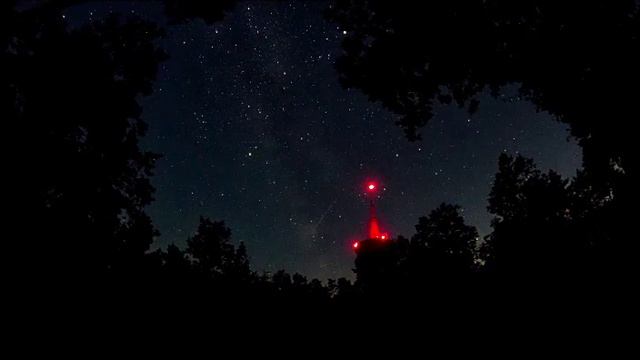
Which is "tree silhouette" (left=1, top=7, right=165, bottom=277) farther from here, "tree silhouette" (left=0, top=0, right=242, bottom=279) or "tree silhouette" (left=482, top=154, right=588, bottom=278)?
"tree silhouette" (left=482, top=154, right=588, bottom=278)

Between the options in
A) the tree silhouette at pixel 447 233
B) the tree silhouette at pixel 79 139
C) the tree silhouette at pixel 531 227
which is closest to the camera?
the tree silhouette at pixel 79 139

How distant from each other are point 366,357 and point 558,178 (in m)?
22.8

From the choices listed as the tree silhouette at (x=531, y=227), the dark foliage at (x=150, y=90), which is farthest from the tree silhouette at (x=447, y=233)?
the dark foliage at (x=150, y=90)

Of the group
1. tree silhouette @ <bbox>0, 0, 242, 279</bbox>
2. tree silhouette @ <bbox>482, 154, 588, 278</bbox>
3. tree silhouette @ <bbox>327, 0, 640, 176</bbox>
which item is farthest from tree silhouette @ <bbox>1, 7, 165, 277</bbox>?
tree silhouette @ <bbox>482, 154, 588, 278</bbox>

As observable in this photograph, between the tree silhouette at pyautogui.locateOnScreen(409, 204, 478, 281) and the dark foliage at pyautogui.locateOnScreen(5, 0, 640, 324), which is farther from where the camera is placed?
the tree silhouette at pyautogui.locateOnScreen(409, 204, 478, 281)

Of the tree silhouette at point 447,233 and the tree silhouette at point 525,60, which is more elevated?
the tree silhouette at point 447,233

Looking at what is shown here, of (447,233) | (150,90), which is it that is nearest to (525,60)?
(150,90)

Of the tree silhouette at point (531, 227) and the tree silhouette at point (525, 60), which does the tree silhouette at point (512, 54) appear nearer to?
the tree silhouette at point (525, 60)

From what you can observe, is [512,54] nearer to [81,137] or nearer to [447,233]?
[81,137]

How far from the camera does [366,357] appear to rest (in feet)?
51.5

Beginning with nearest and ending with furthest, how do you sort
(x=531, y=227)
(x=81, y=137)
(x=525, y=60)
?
(x=525, y=60), (x=81, y=137), (x=531, y=227)

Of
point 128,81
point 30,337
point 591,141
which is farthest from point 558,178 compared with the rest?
point 30,337

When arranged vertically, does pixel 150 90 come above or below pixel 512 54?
above

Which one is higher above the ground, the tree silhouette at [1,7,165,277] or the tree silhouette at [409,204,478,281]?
the tree silhouette at [409,204,478,281]
